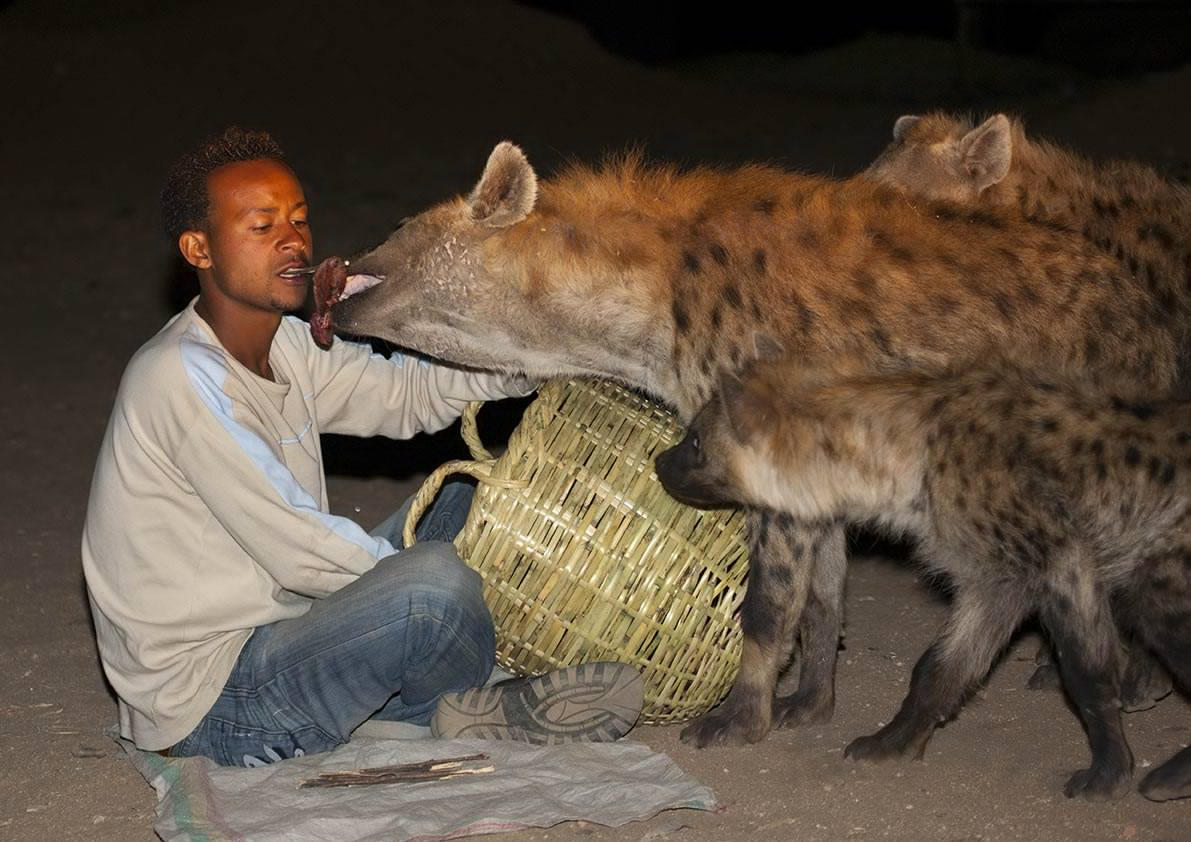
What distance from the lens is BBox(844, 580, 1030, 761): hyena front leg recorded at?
2748 millimetres

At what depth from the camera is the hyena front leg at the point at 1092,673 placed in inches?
102

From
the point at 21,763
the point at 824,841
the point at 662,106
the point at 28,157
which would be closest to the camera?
the point at 824,841

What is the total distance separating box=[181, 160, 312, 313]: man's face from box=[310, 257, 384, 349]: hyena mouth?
7.9 inches

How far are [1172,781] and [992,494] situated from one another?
1.75ft

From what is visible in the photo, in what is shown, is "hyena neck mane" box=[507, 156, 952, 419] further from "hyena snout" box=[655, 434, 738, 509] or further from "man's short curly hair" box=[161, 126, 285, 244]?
"man's short curly hair" box=[161, 126, 285, 244]

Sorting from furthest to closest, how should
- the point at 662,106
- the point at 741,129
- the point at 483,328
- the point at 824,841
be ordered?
1. the point at 662,106
2. the point at 741,129
3. the point at 483,328
4. the point at 824,841

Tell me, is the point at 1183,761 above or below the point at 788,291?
below

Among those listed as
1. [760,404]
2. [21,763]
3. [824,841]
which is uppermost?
[760,404]

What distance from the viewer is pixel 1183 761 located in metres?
2.58

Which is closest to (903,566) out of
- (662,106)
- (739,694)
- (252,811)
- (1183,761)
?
(739,694)

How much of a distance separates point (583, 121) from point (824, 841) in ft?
27.2

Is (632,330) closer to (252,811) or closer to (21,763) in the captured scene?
(252,811)

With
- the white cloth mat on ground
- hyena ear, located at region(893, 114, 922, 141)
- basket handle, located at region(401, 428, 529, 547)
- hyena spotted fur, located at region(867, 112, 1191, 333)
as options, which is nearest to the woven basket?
basket handle, located at region(401, 428, 529, 547)

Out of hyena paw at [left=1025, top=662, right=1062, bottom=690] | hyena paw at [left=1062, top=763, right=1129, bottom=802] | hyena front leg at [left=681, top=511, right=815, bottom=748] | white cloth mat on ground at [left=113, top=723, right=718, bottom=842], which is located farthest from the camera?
hyena paw at [left=1025, top=662, right=1062, bottom=690]
